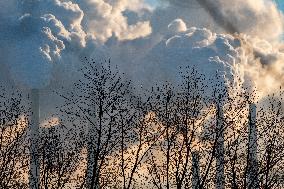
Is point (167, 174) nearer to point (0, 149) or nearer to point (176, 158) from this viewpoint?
point (176, 158)

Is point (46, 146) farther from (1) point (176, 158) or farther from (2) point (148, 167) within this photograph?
(1) point (176, 158)

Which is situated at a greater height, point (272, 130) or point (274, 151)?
point (272, 130)

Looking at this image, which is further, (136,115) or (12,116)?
(12,116)

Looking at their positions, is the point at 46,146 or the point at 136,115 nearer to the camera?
the point at 136,115

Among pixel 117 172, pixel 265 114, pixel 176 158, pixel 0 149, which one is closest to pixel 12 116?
pixel 0 149

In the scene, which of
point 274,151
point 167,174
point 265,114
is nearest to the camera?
point 167,174

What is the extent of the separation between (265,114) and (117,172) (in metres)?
11.5

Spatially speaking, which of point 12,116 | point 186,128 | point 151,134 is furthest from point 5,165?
point 186,128

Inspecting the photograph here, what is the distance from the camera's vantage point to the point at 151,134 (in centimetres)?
3123

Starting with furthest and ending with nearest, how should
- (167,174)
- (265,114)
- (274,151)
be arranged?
1. (265,114)
2. (274,151)
3. (167,174)

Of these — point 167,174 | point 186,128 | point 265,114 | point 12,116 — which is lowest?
point 167,174

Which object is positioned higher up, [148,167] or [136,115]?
[136,115]

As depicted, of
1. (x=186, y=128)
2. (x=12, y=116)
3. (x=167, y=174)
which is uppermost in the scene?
(x=12, y=116)

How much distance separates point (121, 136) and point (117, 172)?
5.46 metres
